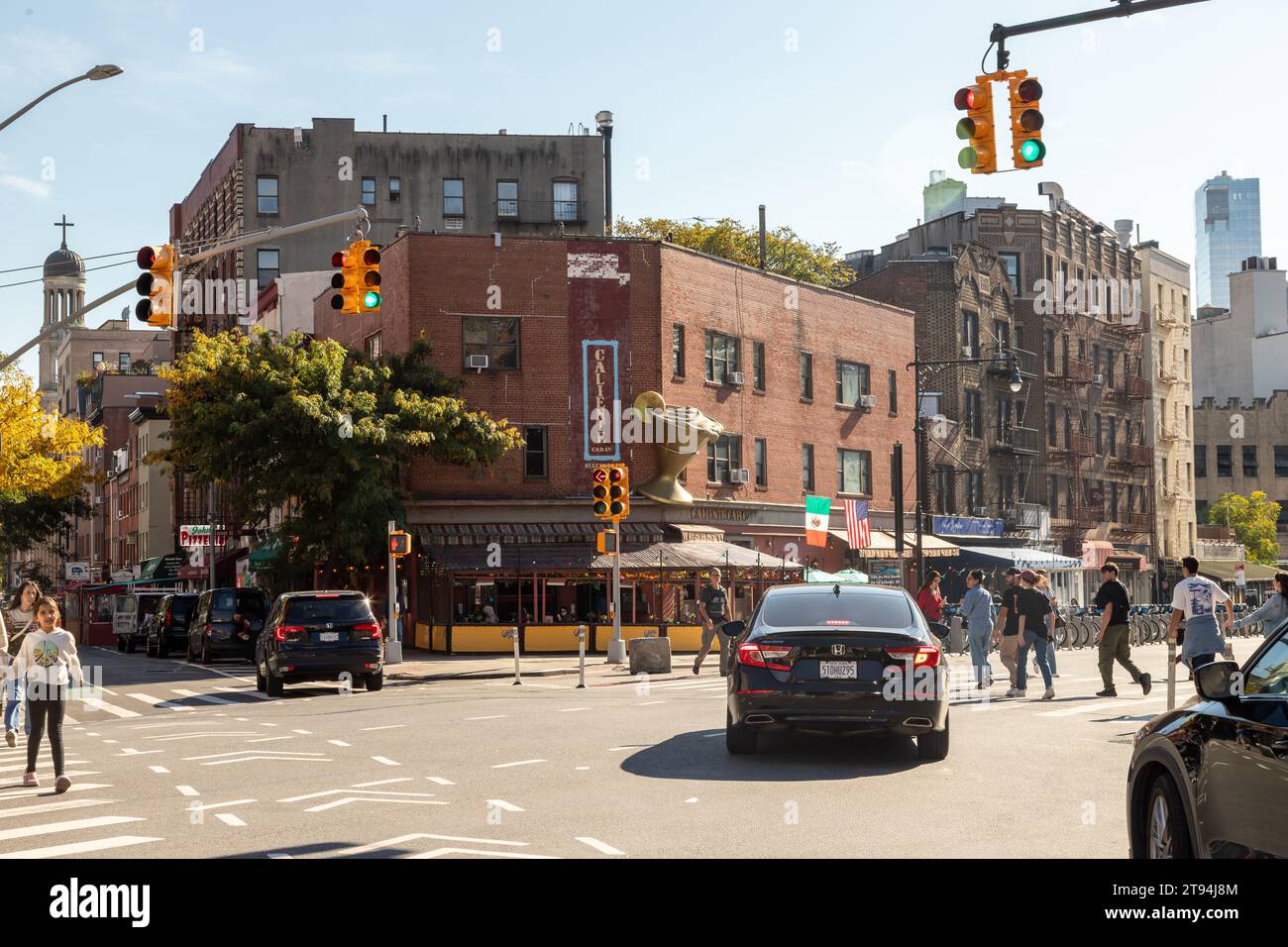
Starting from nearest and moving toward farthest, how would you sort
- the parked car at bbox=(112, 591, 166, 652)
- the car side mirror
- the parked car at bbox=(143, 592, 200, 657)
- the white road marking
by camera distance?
1. the car side mirror
2. the white road marking
3. the parked car at bbox=(143, 592, 200, 657)
4. the parked car at bbox=(112, 591, 166, 652)

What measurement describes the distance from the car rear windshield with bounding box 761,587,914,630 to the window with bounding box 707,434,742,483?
30054 mm

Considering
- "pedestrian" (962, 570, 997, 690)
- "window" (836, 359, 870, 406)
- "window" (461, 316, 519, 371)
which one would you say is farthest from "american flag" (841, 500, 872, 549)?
"pedestrian" (962, 570, 997, 690)

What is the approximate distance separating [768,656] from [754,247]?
53.5 m

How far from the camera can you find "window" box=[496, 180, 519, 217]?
6212 centimetres

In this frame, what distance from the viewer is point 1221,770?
20.7ft

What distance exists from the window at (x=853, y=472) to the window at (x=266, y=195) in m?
25.1

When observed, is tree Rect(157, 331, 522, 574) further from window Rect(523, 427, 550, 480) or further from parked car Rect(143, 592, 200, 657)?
parked car Rect(143, 592, 200, 657)

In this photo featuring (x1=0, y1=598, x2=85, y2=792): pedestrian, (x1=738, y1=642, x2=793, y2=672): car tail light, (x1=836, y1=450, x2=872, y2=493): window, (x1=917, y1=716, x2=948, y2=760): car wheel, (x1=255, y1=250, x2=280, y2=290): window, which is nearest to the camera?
(x1=0, y1=598, x2=85, y2=792): pedestrian

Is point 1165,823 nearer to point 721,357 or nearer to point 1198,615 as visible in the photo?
point 1198,615

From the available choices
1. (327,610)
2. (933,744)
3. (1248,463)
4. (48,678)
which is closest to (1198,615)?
(933,744)

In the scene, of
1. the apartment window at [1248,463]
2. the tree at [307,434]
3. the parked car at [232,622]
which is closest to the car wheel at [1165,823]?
the tree at [307,434]

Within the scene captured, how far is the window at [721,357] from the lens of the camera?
4544 cm

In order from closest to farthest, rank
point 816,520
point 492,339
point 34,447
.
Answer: point 492,339
point 816,520
point 34,447
